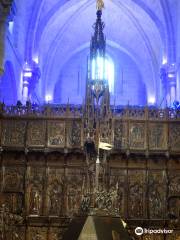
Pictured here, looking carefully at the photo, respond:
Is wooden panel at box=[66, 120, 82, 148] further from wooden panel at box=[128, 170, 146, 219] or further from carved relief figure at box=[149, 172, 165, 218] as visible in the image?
carved relief figure at box=[149, 172, 165, 218]

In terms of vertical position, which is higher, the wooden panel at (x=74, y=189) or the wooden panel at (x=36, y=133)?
the wooden panel at (x=36, y=133)

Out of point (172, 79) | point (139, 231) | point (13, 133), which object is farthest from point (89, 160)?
point (172, 79)

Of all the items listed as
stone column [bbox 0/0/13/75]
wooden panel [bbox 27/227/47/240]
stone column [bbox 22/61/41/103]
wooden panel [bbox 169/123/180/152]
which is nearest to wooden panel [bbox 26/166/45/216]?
wooden panel [bbox 27/227/47/240]

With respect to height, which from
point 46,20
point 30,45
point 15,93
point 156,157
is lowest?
point 156,157

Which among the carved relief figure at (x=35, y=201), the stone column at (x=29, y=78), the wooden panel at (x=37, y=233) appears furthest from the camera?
the stone column at (x=29, y=78)

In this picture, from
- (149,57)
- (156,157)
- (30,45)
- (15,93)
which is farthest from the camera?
(149,57)

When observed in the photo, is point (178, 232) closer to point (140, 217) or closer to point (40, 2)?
point (140, 217)

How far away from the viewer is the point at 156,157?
1748cm

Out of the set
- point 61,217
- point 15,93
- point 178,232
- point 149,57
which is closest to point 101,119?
point 61,217

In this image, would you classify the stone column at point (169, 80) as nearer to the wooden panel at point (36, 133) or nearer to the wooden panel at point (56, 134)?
the wooden panel at point (56, 134)

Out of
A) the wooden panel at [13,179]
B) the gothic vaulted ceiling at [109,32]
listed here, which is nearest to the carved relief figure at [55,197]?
the wooden panel at [13,179]

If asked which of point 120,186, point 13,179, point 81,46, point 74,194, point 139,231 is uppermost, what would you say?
point 81,46

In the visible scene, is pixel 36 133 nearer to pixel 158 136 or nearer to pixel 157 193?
pixel 158 136

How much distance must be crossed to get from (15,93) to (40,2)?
5843mm
